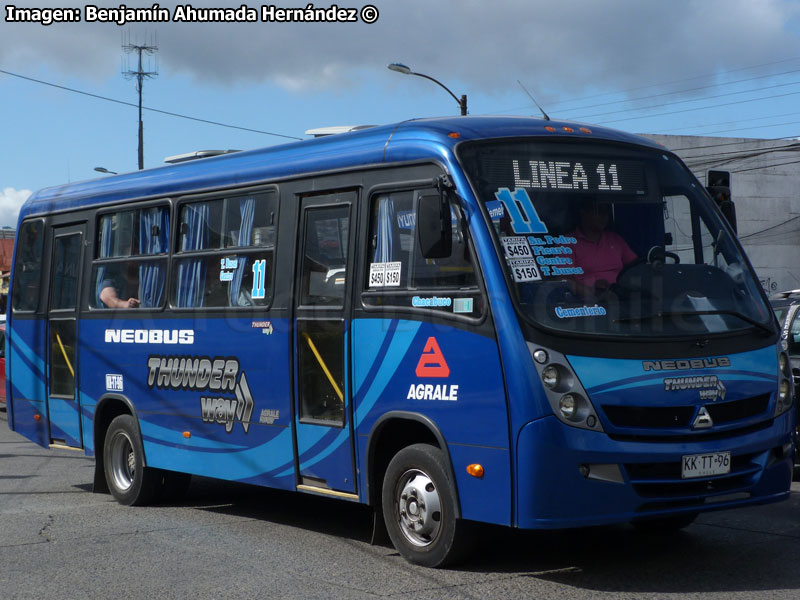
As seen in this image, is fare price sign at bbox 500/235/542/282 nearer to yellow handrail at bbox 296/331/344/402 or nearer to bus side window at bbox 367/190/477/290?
bus side window at bbox 367/190/477/290

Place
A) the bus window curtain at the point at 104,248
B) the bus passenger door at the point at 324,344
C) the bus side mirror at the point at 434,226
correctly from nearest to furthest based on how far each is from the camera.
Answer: the bus side mirror at the point at 434,226, the bus passenger door at the point at 324,344, the bus window curtain at the point at 104,248

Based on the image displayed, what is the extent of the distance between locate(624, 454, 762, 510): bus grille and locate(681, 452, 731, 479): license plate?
29mm

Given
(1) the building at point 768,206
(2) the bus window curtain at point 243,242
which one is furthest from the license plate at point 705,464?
(1) the building at point 768,206

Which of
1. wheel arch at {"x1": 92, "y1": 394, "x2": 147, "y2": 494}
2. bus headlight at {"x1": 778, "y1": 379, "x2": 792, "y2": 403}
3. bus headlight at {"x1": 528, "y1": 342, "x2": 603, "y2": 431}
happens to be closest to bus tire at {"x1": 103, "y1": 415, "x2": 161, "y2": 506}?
wheel arch at {"x1": 92, "y1": 394, "x2": 147, "y2": 494}

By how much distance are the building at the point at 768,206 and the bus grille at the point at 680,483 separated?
34.9 metres

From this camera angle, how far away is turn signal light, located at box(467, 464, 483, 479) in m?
6.68

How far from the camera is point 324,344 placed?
8.09 meters

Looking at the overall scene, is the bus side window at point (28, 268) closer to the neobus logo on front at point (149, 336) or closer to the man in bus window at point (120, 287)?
the man in bus window at point (120, 287)

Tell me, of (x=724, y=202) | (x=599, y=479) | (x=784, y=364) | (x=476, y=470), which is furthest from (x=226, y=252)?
(x=784, y=364)

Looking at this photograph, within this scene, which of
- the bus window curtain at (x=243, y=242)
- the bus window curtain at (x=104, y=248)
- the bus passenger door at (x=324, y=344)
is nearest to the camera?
the bus passenger door at (x=324, y=344)

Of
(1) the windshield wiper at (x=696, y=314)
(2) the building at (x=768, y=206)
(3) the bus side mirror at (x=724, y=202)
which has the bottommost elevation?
(1) the windshield wiper at (x=696, y=314)

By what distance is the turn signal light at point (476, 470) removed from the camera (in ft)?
21.9

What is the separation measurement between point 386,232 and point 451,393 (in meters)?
1.34

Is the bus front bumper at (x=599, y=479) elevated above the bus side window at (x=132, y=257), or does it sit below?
below
